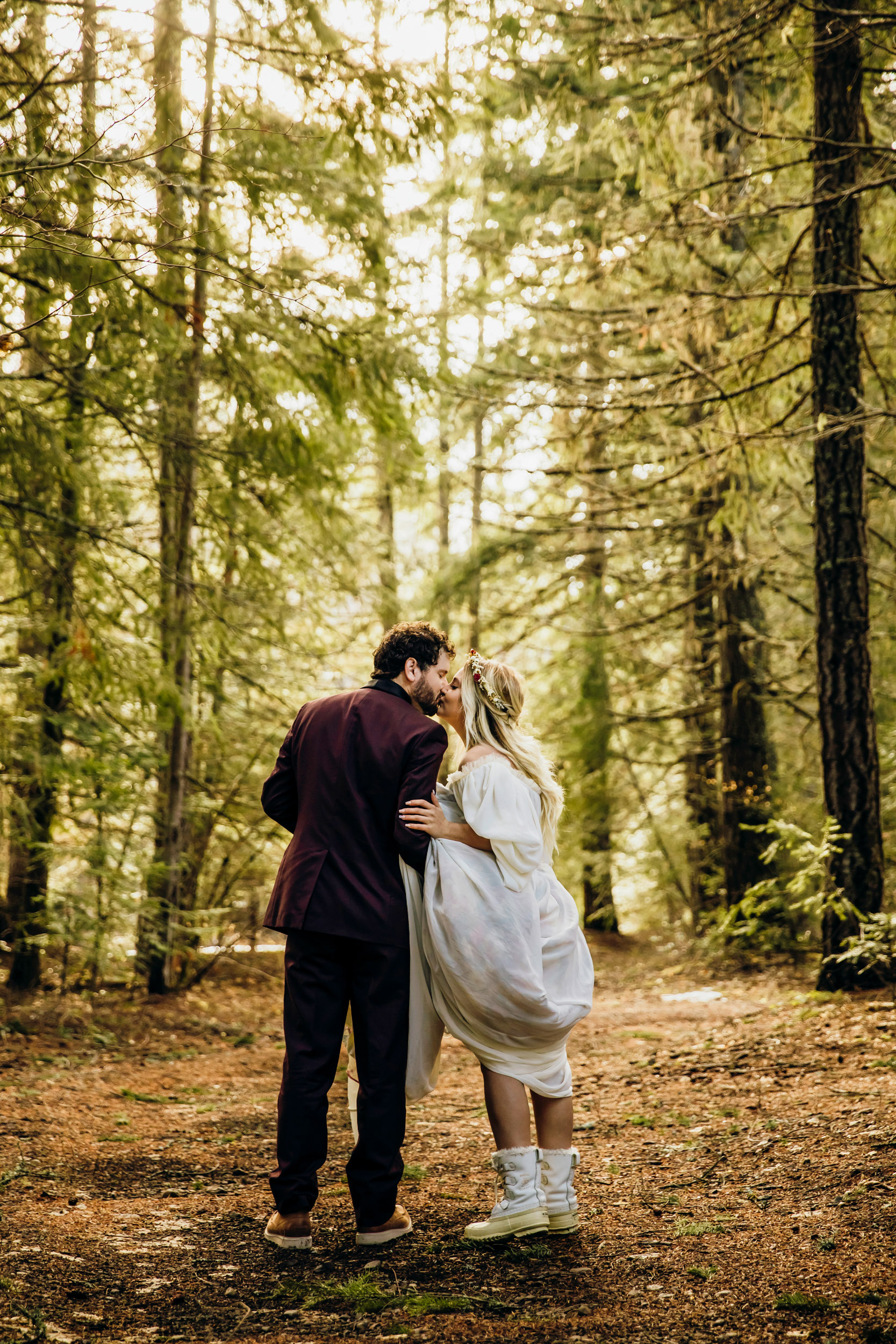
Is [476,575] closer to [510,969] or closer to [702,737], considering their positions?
[702,737]

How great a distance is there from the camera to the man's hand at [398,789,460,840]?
3.62m

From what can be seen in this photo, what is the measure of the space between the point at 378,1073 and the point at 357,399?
4895mm

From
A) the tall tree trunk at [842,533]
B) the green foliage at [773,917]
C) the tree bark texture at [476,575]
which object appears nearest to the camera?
the tall tree trunk at [842,533]

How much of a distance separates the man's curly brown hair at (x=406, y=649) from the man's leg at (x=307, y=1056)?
1.02 metres

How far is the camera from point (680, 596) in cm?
1365

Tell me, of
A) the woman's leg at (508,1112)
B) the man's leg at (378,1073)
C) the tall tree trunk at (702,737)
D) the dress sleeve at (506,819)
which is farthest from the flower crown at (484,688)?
the tall tree trunk at (702,737)

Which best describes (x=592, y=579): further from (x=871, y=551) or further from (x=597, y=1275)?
(x=597, y=1275)

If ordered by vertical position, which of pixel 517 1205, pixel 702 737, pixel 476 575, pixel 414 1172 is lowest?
pixel 414 1172

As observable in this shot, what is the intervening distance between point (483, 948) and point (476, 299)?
9134 millimetres

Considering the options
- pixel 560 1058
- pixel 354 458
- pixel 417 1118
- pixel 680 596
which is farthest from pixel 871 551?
pixel 560 1058

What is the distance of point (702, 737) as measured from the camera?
12133mm

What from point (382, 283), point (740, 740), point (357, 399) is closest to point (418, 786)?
point (357, 399)

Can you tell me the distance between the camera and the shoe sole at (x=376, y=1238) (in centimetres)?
351

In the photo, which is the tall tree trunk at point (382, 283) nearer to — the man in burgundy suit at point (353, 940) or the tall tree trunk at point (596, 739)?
the tall tree trunk at point (596, 739)
